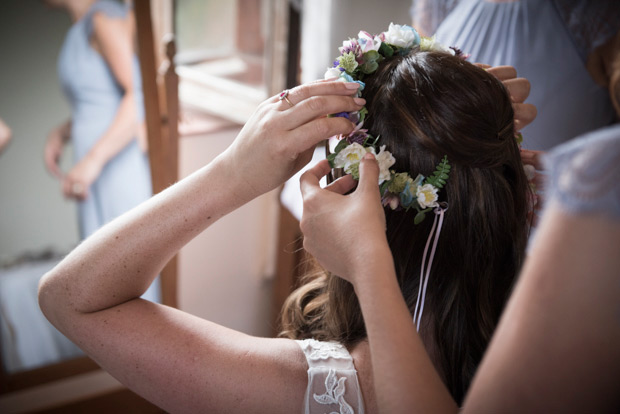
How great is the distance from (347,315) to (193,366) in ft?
1.14

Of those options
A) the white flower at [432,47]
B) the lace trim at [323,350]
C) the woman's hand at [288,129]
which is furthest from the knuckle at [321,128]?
the lace trim at [323,350]

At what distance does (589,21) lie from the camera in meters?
1.61

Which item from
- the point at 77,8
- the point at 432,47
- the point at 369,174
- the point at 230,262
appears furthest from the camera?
the point at 230,262

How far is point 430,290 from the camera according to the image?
42.2 inches

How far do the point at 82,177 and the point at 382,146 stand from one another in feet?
5.17

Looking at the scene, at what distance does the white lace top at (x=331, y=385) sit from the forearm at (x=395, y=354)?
0.24 meters

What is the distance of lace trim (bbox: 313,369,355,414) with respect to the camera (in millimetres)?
967

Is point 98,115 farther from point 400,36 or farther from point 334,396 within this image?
point 334,396

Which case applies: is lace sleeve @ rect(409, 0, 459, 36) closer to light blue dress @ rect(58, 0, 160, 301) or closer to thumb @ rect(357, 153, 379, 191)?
light blue dress @ rect(58, 0, 160, 301)

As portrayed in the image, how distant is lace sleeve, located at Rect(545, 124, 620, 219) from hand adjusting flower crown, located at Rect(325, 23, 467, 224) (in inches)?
12.1

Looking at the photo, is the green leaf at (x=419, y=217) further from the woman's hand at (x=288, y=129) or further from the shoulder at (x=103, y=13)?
the shoulder at (x=103, y=13)

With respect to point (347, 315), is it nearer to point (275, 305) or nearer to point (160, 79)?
point (160, 79)

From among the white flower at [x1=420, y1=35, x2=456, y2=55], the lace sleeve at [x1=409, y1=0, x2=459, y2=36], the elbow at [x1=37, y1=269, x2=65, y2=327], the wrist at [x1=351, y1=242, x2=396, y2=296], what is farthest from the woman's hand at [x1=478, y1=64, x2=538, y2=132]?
the elbow at [x1=37, y1=269, x2=65, y2=327]

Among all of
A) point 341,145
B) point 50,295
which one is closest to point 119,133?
point 50,295
